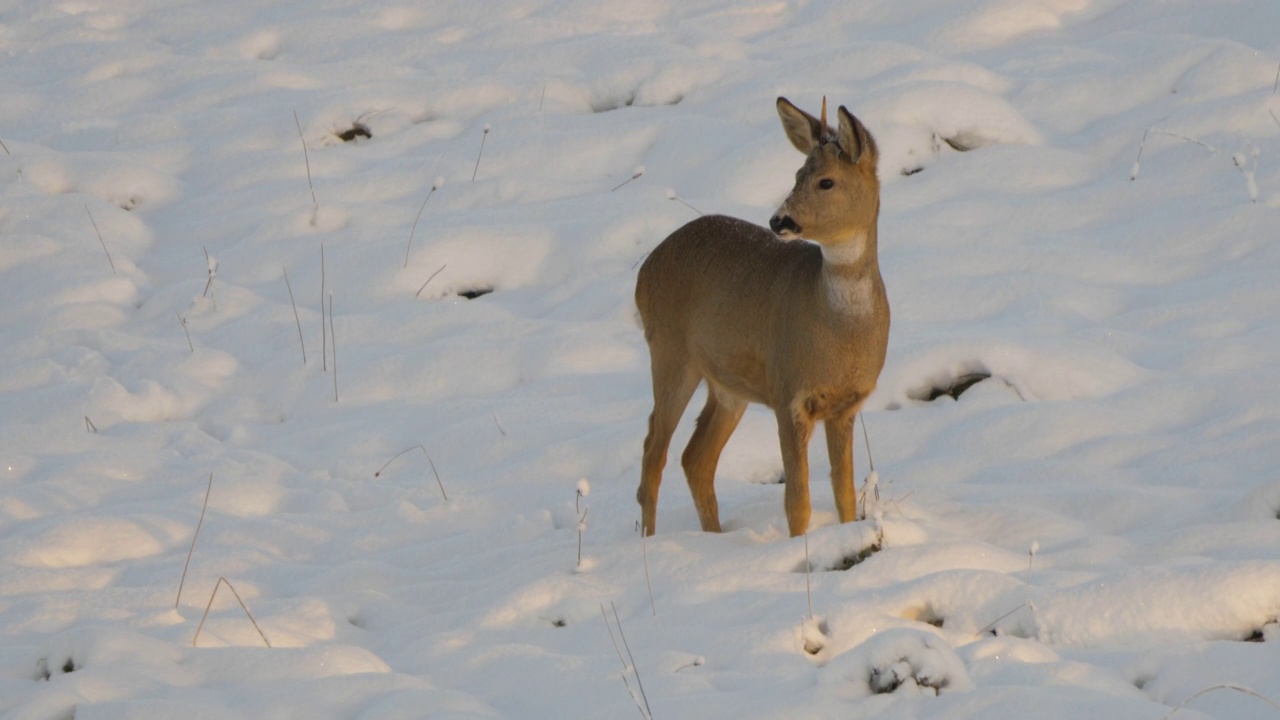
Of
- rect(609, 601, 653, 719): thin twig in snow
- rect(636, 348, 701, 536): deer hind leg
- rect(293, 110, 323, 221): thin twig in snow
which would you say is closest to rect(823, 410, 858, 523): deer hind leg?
rect(636, 348, 701, 536): deer hind leg

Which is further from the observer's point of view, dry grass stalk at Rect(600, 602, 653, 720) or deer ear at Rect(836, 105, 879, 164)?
deer ear at Rect(836, 105, 879, 164)

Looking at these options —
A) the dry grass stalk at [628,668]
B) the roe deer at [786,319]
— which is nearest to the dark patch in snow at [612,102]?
the roe deer at [786,319]

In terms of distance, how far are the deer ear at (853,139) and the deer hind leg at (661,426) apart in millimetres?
1274

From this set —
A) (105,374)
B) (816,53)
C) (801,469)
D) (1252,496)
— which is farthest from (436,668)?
(816,53)

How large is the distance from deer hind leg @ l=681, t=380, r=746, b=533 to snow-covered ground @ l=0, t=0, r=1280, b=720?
172mm

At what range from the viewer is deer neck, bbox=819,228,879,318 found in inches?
221

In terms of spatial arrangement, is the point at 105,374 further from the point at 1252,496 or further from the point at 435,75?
the point at 1252,496

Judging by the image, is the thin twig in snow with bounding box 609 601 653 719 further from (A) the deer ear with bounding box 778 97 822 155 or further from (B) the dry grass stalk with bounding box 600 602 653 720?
(A) the deer ear with bounding box 778 97 822 155

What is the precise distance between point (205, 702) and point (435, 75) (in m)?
7.44

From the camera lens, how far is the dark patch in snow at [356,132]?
10438mm

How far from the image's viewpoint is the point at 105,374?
811 cm

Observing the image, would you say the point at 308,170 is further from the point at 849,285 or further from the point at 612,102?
the point at 849,285

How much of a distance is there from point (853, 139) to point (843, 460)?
4.04 feet

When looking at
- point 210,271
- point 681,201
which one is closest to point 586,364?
point 681,201
